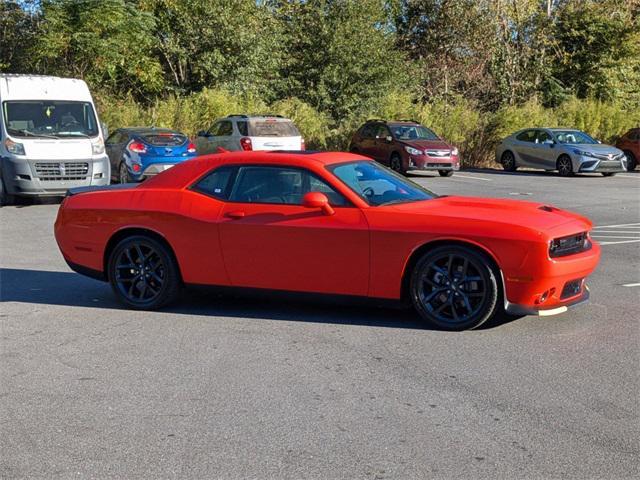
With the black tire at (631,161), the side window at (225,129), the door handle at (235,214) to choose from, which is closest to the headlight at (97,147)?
the side window at (225,129)

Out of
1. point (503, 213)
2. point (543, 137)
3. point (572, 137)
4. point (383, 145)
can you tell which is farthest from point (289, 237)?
point (572, 137)

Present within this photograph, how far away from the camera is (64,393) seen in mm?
Result: 5730

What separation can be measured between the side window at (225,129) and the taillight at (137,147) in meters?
3.29

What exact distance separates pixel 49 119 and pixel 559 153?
52.0 ft

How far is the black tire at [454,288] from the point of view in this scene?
7051 mm

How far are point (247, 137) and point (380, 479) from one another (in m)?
19.2

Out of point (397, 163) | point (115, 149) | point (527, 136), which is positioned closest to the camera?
point (115, 149)

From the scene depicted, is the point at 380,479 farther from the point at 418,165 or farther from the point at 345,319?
the point at 418,165

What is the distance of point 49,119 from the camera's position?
18234 mm

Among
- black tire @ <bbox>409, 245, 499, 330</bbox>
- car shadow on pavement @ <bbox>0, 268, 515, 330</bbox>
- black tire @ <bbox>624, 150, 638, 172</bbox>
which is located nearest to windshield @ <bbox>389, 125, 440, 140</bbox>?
black tire @ <bbox>624, 150, 638, 172</bbox>

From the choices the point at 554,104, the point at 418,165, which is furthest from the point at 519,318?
the point at 554,104

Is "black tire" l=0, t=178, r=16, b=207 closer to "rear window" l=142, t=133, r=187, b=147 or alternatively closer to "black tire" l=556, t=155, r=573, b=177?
"rear window" l=142, t=133, r=187, b=147

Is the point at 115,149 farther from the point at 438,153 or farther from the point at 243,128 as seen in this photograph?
the point at 438,153

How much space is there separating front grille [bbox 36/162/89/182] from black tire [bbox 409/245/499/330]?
11986mm
